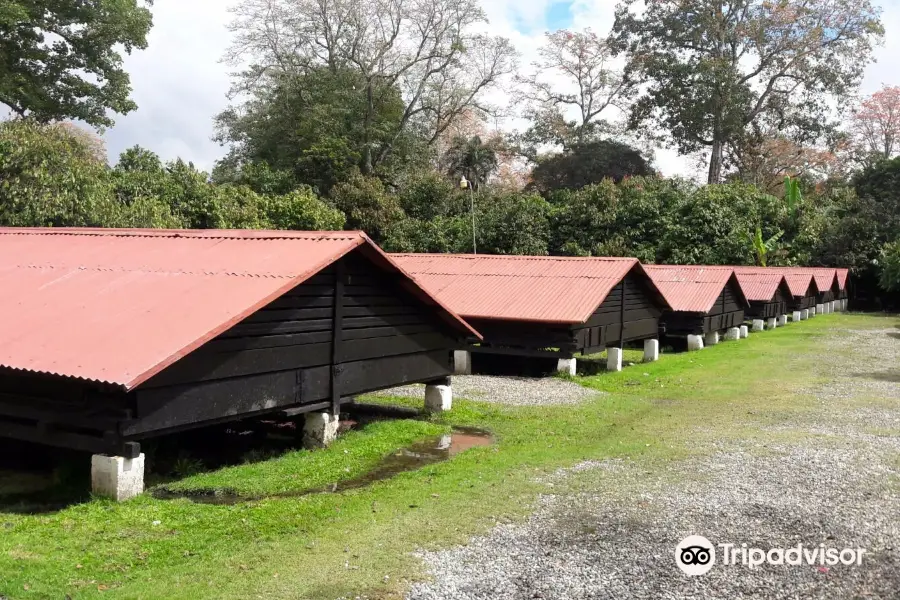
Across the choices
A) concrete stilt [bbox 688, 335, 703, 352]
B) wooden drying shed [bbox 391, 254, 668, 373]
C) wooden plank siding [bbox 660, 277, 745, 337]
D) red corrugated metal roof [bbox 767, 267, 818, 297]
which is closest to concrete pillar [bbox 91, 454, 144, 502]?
wooden drying shed [bbox 391, 254, 668, 373]

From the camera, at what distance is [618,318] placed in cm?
2019

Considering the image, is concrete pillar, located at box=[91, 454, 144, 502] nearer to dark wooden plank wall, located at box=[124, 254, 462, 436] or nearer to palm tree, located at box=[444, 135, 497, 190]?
dark wooden plank wall, located at box=[124, 254, 462, 436]

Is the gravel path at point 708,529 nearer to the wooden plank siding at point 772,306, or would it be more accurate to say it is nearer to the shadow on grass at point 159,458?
the shadow on grass at point 159,458

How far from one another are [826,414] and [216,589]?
442 inches

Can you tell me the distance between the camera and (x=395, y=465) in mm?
10531

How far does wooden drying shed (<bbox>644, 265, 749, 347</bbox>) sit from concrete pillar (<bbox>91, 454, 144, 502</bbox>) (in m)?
17.2

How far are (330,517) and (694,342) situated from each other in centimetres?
1889

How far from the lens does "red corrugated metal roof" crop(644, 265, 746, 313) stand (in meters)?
24.5

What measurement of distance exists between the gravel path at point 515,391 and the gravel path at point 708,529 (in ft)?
15.4

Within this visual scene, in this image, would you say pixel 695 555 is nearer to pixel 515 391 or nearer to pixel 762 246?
pixel 515 391

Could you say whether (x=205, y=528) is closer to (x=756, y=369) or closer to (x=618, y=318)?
(x=618, y=318)

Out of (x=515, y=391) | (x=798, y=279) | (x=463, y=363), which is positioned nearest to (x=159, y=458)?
(x=515, y=391)

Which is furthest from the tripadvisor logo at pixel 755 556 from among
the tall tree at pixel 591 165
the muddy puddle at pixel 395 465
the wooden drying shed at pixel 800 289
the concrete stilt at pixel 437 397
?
the tall tree at pixel 591 165

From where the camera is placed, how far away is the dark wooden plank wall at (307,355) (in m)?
9.05
